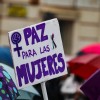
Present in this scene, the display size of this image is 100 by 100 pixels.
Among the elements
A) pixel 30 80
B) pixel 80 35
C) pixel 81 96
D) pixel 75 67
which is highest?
pixel 30 80

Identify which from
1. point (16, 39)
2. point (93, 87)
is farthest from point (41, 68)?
point (93, 87)

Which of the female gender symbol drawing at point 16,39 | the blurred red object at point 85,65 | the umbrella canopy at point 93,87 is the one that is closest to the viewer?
the female gender symbol drawing at point 16,39

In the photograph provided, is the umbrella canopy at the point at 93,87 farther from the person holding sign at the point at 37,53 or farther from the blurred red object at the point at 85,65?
the blurred red object at the point at 85,65

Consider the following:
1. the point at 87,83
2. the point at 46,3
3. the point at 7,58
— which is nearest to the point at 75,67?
the point at 7,58

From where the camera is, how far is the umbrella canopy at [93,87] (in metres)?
4.99

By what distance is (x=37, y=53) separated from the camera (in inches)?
193

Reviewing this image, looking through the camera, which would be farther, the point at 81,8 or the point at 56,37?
the point at 81,8

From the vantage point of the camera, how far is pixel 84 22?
25000mm

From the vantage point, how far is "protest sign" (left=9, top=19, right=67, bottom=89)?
4.79m

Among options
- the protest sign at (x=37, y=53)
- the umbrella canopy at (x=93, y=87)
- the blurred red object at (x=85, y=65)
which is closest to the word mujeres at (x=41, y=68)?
the protest sign at (x=37, y=53)

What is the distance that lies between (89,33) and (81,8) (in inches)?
43.8

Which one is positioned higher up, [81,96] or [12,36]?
[12,36]

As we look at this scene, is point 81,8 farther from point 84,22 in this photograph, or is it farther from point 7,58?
point 7,58

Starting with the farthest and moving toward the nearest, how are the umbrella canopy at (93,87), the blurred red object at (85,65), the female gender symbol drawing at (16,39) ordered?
1. the blurred red object at (85,65)
2. the umbrella canopy at (93,87)
3. the female gender symbol drawing at (16,39)
